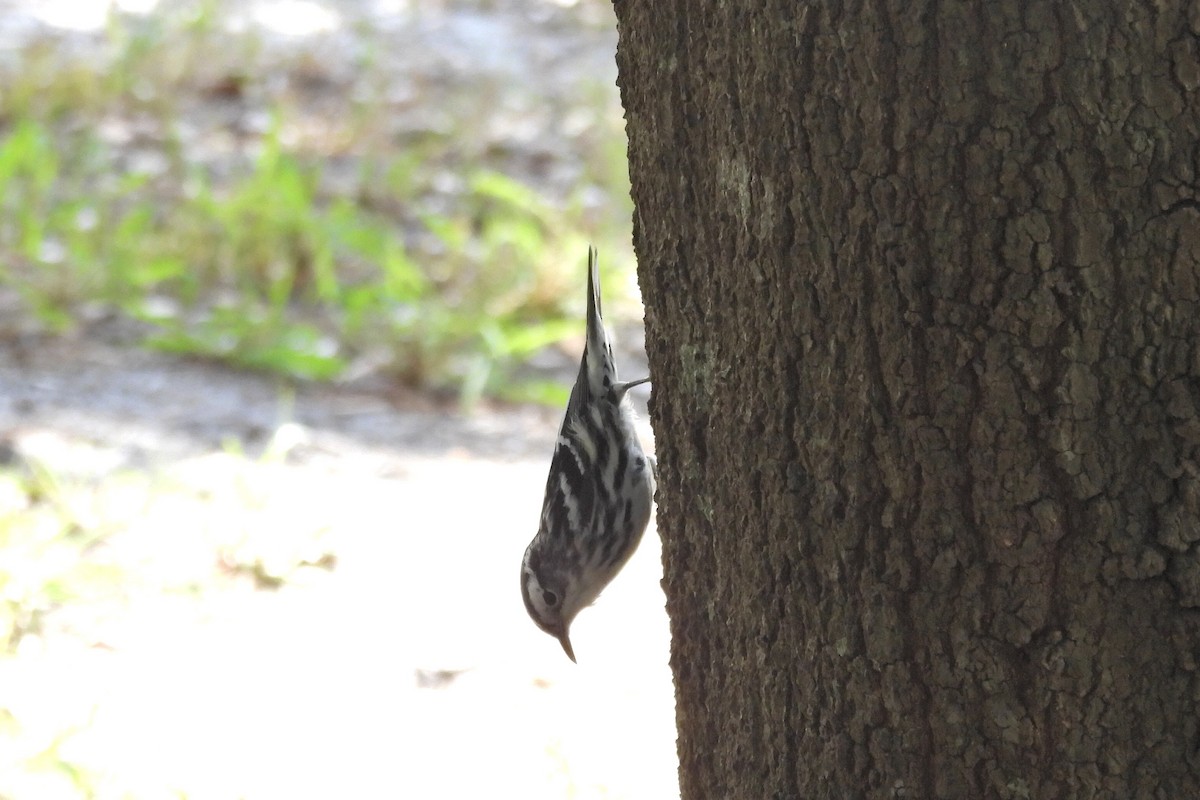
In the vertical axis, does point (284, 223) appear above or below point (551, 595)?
above

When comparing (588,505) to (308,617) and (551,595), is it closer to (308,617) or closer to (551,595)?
(551,595)

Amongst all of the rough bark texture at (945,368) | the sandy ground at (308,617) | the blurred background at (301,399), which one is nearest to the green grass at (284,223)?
the blurred background at (301,399)

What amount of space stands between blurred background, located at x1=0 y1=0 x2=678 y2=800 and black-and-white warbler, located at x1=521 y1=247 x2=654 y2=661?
1.34 feet

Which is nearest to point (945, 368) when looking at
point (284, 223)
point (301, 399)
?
point (301, 399)

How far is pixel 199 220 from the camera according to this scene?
7.04 metres

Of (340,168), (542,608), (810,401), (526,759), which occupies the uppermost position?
(340,168)

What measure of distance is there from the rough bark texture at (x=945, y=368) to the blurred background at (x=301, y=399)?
1861 millimetres

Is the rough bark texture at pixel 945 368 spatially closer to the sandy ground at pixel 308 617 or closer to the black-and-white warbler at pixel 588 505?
the black-and-white warbler at pixel 588 505

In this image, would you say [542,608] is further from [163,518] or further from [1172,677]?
[1172,677]

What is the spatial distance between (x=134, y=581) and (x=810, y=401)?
321 cm

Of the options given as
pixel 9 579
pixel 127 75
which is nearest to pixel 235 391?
pixel 9 579

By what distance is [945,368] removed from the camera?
185 cm

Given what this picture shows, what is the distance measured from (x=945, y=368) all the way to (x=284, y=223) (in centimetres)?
554

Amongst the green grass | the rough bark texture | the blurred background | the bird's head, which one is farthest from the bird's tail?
the green grass
